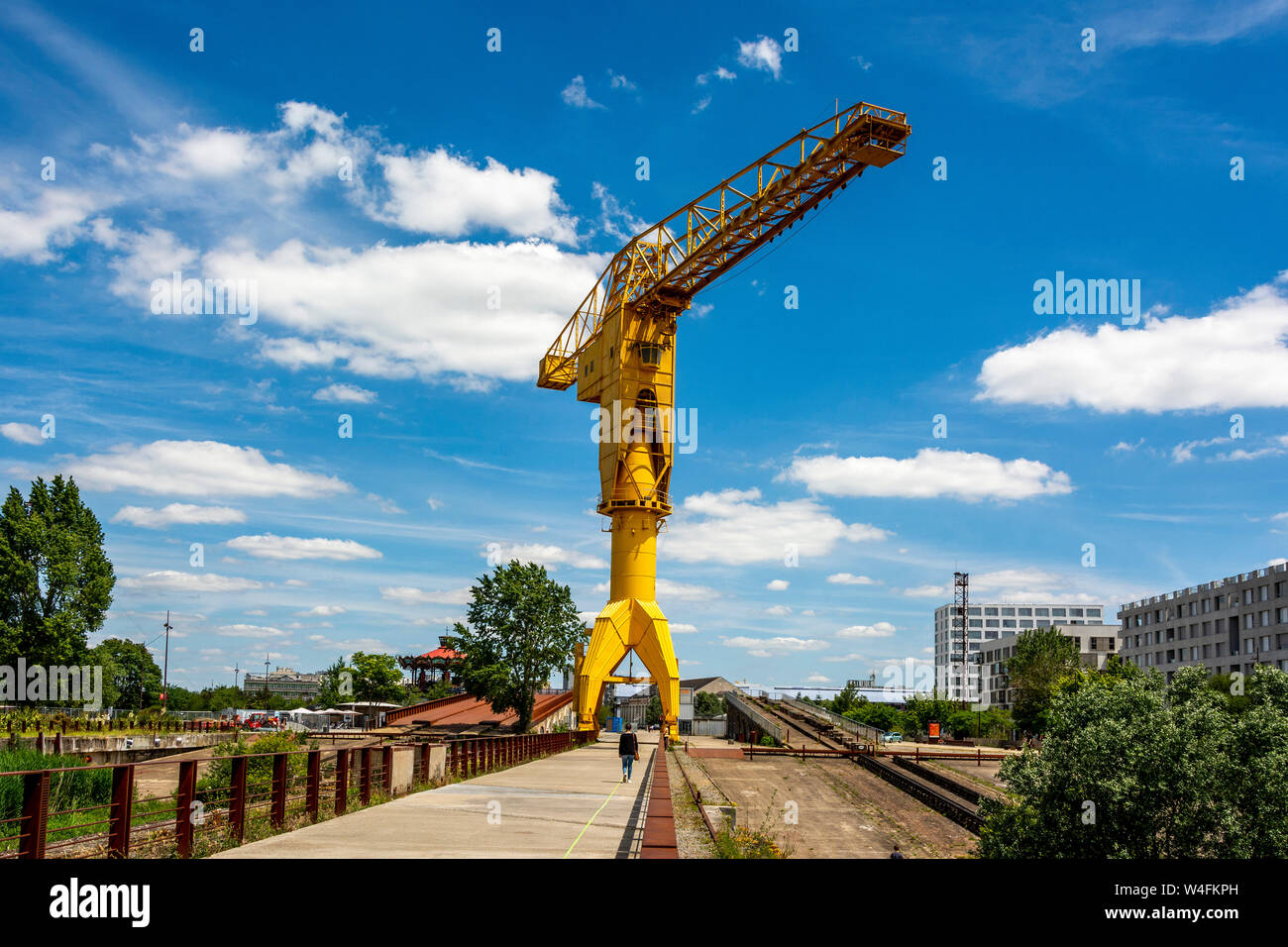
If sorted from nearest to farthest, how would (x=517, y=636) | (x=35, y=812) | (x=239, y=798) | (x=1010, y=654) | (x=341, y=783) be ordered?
1. (x=35, y=812)
2. (x=239, y=798)
3. (x=341, y=783)
4. (x=517, y=636)
5. (x=1010, y=654)

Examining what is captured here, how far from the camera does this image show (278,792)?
12.8 meters

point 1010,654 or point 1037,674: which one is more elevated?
point 1037,674

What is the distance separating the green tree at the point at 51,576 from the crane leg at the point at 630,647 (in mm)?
31097

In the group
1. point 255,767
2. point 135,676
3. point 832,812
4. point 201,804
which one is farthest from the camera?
point 135,676

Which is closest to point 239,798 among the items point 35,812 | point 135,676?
point 35,812

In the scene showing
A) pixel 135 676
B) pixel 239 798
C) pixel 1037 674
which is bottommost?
pixel 135 676

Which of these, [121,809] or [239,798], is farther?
[239,798]

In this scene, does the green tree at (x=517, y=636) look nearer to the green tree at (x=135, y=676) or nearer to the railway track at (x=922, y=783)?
the railway track at (x=922, y=783)

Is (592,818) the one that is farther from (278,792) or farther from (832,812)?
(832,812)

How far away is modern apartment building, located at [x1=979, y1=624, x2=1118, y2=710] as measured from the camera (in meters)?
115

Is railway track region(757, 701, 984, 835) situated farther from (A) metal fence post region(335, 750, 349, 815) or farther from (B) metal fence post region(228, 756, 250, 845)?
(B) metal fence post region(228, 756, 250, 845)

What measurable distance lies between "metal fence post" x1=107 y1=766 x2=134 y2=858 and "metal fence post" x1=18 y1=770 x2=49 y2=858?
2.86ft

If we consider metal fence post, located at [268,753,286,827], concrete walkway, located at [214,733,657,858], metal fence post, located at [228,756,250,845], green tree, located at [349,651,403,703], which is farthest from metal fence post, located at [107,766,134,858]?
green tree, located at [349,651,403,703]

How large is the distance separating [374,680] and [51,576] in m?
36.0
